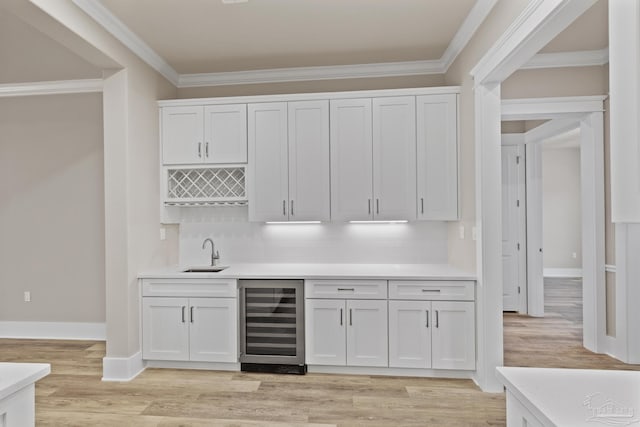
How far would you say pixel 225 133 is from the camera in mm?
3793

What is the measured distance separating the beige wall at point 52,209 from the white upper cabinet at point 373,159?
277 centimetres

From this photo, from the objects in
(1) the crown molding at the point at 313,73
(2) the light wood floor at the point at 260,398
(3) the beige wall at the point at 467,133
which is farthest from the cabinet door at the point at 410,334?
(1) the crown molding at the point at 313,73

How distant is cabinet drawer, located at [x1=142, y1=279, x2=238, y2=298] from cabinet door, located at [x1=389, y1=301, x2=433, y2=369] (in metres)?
1.44

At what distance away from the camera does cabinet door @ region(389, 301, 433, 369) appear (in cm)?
323

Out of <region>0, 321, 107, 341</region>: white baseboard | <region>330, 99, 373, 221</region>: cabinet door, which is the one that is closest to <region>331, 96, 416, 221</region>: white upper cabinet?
<region>330, 99, 373, 221</region>: cabinet door

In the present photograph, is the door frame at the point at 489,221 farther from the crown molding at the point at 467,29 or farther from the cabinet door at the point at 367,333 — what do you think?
the cabinet door at the point at 367,333

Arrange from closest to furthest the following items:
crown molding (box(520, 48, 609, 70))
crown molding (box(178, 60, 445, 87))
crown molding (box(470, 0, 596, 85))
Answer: crown molding (box(470, 0, 596, 85))
crown molding (box(520, 48, 609, 70))
crown molding (box(178, 60, 445, 87))

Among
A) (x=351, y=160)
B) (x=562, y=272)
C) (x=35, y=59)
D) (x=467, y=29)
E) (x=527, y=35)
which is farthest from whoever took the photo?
(x=562, y=272)

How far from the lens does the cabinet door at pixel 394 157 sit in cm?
357

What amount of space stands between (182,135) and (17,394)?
3057mm

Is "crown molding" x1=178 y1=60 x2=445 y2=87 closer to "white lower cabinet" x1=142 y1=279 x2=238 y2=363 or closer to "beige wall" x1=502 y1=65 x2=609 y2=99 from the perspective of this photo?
"beige wall" x1=502 y1=65 x2=609 y2=99

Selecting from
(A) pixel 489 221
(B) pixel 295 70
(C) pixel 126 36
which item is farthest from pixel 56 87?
(A) pixel 489 221

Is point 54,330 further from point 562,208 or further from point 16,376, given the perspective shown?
point 562,208

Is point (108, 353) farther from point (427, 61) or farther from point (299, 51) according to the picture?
point (427, 61)
